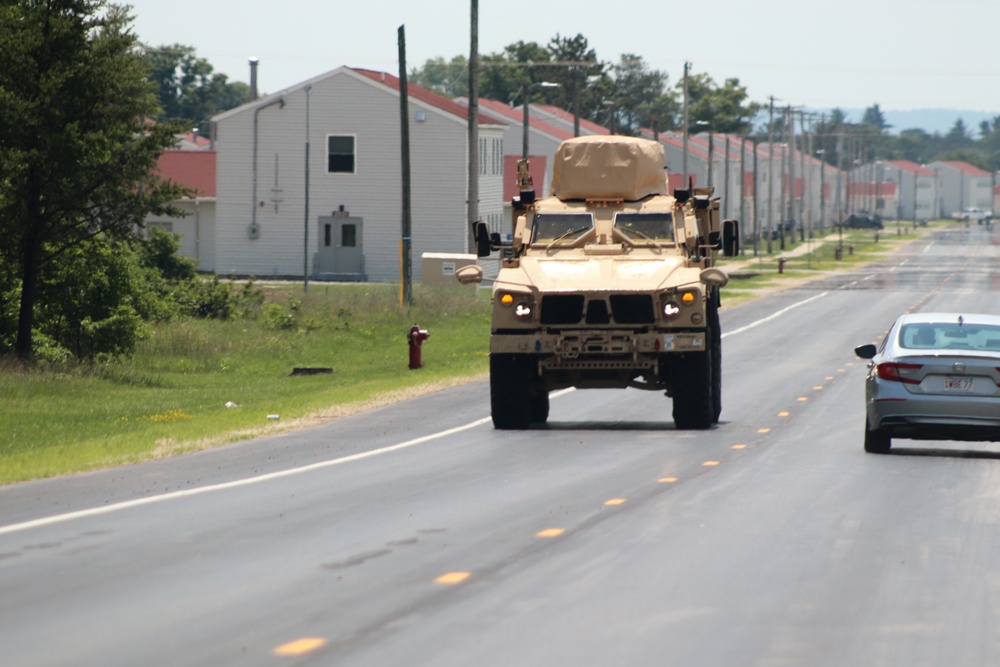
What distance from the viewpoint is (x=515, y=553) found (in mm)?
10828

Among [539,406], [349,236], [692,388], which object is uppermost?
[349,236]

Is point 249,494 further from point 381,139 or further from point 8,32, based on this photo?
point 381,139

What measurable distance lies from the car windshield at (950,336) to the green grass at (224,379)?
793cm

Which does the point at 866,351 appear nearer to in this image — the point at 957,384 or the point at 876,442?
the point at 876,442

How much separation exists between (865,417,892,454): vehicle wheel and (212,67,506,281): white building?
149 feet

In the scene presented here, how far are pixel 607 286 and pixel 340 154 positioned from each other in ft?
151

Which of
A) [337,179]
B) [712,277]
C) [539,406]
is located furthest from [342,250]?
[712,277]

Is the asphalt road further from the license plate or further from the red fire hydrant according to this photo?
the red fire hydrant

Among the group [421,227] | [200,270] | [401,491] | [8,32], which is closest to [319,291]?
[421,227]

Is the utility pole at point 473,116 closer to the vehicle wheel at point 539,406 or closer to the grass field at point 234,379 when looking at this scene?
the grass field at point 234,379

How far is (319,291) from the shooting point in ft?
175

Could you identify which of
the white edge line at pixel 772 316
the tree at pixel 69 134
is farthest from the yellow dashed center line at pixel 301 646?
the white edge line at pixel 772 316

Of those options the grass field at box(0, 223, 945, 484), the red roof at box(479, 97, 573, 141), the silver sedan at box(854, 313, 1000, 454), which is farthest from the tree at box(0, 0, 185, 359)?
the red roof at box(479, 97, 573, 141)

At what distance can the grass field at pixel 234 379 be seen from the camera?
19.2 m
